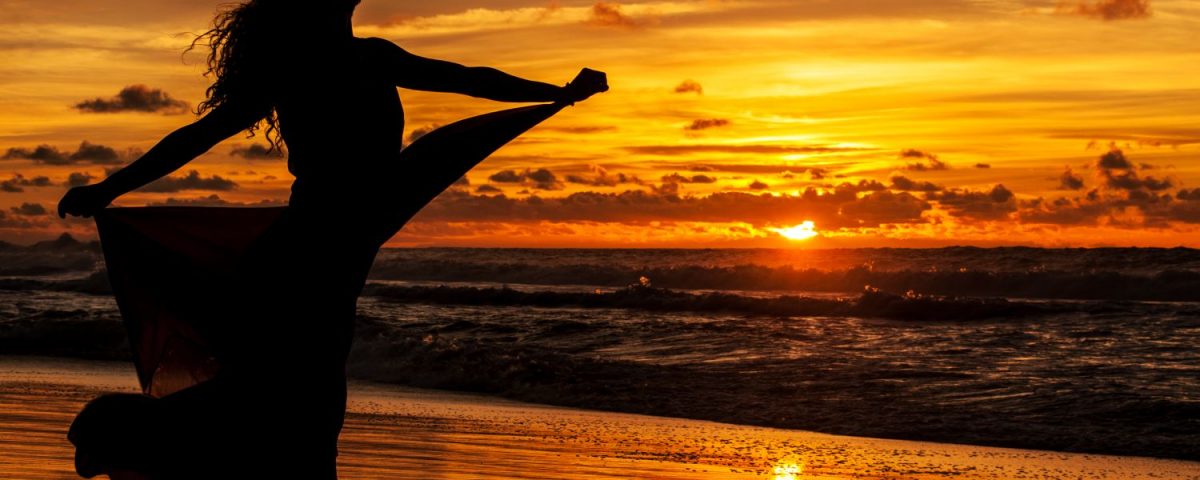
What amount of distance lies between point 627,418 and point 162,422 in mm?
→ 7883

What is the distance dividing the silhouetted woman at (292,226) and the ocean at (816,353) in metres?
7.44

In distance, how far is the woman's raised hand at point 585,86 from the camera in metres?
3.68

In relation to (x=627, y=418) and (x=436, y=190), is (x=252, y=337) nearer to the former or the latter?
(x=436, y=190)

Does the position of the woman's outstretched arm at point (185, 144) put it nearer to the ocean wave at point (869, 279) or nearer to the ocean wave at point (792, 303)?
the ocean wave at point (792, 303)

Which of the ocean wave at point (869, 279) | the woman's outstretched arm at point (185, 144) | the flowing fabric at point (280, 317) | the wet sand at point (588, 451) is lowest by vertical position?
the ocean wave at point (869, 279)

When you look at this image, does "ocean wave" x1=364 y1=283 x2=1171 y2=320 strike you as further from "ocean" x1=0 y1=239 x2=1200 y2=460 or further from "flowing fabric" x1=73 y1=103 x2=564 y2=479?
"flowing fabric" x1=73 y1=103 x2=564 y2=479

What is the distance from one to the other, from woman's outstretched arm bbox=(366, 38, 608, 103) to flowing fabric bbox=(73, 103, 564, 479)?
113mm

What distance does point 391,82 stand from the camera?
3312mm

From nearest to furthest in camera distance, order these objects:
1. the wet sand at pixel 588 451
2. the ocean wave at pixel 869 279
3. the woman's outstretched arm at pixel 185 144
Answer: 1. the woman's outstretched arm at pixel 185 144
2. the wet sand at pixel 588 451
3. the ocean wave at pixel 869 279

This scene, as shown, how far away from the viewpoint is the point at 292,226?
3234mm

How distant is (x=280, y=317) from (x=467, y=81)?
801 mm

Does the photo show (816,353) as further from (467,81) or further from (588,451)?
(467,81)

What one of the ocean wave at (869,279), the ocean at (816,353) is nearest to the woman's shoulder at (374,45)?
the ocean at (816,353)

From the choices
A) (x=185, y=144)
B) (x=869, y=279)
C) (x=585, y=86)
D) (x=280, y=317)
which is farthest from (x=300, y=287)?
(x=869, y=279)
